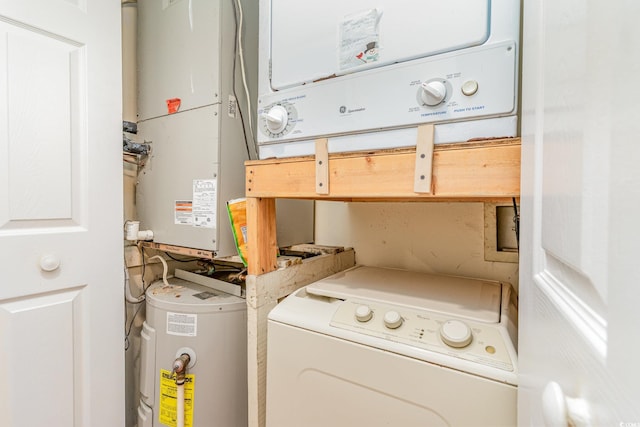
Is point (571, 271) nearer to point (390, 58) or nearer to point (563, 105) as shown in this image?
point (563, 105)

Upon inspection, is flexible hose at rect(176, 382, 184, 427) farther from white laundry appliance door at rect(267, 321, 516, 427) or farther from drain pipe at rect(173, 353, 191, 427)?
white laundry appliance door at rect(267, 321, 516, 427)

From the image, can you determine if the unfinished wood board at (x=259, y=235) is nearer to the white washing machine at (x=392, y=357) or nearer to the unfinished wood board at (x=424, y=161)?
the white washing machine at (x=392, y=357)

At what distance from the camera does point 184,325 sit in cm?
106

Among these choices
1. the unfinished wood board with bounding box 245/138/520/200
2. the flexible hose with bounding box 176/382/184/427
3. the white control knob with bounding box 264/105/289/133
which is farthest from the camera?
the flexible hose with bounding box 176/382/184/427

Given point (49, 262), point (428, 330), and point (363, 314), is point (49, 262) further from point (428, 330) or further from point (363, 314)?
point (428, 330)

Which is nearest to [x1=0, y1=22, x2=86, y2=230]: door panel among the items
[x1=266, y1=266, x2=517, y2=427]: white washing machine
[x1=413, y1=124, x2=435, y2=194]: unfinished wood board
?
[x1=266, y1=266, x2=517, y2=427]: white washing machine

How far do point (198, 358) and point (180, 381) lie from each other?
9 centimetres

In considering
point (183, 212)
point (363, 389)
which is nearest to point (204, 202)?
point (183, 212)

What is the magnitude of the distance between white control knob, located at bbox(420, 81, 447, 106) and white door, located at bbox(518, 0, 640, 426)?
0.21m

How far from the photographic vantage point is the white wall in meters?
1.12

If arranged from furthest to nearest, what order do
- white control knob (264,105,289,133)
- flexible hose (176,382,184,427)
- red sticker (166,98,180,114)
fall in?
1. red sticker (166,98,180,114)
2. flexible hose (176,382,184,427)
3. white control knob (264,105,289,133)

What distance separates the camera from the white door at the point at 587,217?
0.58 feet

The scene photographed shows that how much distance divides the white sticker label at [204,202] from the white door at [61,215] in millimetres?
298

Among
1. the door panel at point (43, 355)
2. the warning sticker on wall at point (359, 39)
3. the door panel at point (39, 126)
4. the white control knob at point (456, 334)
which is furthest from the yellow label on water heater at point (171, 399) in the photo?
the warning sticker on wall at point (359, 39)
